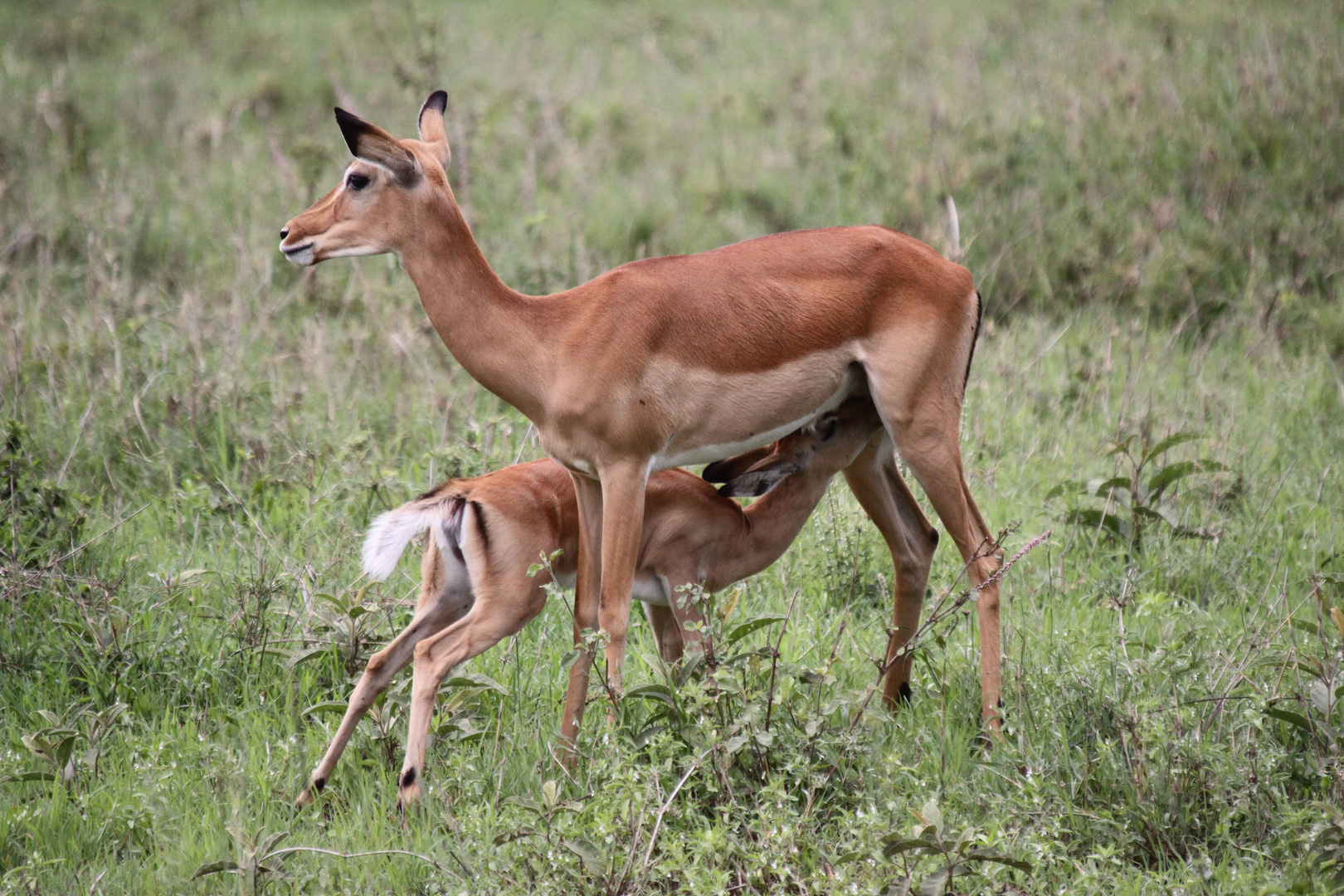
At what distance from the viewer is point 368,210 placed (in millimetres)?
3783

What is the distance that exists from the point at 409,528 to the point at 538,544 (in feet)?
1.34

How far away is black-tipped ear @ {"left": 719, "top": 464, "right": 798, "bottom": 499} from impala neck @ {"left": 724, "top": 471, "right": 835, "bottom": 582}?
8 cm

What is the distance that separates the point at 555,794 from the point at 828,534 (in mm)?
2189

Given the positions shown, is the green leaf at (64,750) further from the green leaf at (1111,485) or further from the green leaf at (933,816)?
the green leaf at (1111,485)

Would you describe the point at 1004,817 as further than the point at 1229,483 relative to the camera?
No

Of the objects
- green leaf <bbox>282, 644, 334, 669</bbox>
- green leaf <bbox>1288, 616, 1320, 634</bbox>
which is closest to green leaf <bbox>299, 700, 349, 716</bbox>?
green leaf <bbox>282, 644, 334, 669</bbox>

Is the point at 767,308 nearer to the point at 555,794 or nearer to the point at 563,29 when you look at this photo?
the point at 555,794

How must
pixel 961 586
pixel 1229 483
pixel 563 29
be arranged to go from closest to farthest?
pixel 961 586, pixel 1229 483, pixel 563 29

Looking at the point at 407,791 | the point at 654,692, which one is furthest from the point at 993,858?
the point at 407,791

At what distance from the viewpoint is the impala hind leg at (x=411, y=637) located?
3951mm

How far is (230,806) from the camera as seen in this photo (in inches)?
145

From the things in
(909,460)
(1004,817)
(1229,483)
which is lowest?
(1229,483)

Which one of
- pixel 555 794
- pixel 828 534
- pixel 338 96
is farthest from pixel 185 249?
pixel 555 794

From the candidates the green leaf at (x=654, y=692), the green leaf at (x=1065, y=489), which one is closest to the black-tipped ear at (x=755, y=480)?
the green leaf at (x=654, y=692)
